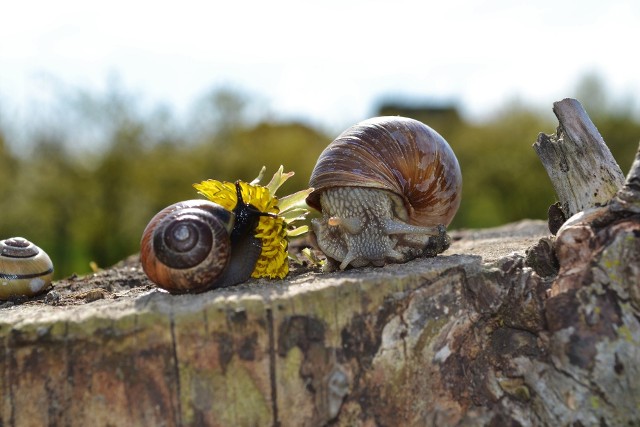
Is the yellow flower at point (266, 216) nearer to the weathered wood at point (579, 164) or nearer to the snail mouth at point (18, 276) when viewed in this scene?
the snail mouth at point (18, 276)

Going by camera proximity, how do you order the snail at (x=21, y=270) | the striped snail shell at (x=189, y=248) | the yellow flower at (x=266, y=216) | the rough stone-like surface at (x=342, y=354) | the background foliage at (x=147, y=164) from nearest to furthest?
1. the rough stone-like surface at (x=342, y=354)
2. the striped snail shell at (x=189, y=248)
3. the yellow flower at (x=266, y=216)
4. the snail at (x=21, y=270)
5. the background foliage at (x=147, y=164)

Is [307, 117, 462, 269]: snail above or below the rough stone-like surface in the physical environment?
above

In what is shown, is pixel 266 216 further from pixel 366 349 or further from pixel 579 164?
pixel 579 164

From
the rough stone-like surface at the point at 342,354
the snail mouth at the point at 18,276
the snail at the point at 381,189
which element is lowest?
the rough stone-like surface at the point at 342,354

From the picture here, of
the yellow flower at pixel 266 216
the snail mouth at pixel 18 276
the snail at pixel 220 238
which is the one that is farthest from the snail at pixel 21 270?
the yellow flower at pixel 266 216

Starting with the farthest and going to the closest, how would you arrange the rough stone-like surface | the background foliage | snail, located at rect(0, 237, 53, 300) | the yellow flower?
the background foliage, snail, located at rect(0, 237, 53, 300), the yellow flower, the rough stone-like surface

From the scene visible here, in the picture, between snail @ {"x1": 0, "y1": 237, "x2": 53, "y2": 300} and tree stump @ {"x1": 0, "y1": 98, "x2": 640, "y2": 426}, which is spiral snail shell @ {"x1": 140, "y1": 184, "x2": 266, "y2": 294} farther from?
snail @ {"x1": 0, "y1": 237, "x2": 53, "y2": 300}

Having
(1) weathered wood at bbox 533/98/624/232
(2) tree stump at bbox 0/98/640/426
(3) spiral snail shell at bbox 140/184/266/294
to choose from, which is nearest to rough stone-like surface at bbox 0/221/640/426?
(2) tree stump at bbox 0/98/640/426
